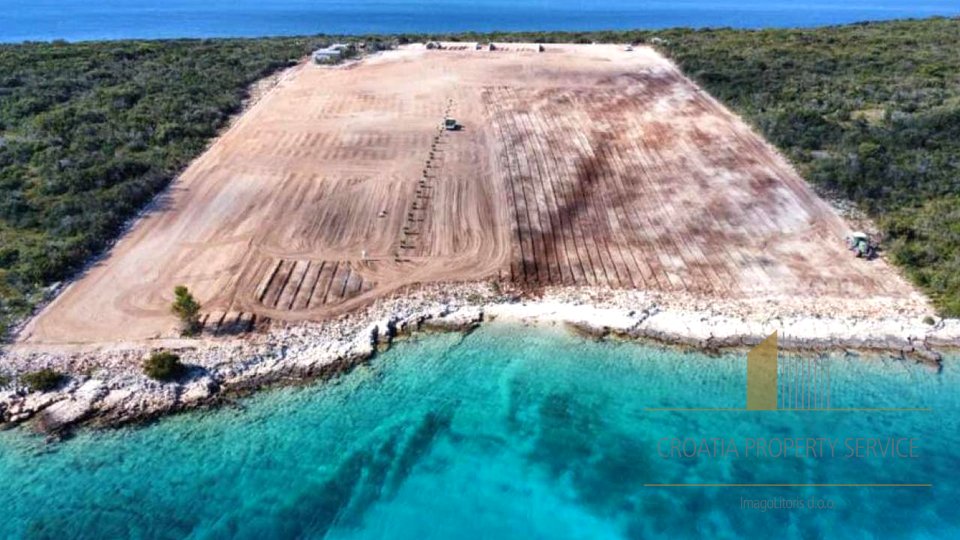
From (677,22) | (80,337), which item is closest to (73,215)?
(80,337)

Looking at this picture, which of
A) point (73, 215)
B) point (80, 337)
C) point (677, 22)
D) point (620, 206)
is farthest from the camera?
point (677, 22)

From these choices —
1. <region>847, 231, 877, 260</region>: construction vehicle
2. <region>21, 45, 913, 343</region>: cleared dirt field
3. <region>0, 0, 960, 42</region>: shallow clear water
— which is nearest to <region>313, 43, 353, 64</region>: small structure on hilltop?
<region>21, 45, 913, 343</region>: cleared dirt field

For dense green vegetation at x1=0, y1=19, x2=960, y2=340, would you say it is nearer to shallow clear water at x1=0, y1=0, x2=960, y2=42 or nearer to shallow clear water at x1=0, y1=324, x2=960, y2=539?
shallow clear water at x1=0, y1=324, x2=960, y2=539

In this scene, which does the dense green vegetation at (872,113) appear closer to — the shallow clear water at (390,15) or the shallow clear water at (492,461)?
the shallow clear water at (492,461)

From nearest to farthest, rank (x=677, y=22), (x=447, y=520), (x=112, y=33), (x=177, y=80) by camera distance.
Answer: (x=447, y=520) < (x=177, y=80) < (x=112, y=33) < (x=677, y=22)

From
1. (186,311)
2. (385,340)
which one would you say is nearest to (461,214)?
(385,340)

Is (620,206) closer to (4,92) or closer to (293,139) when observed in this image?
(293,139)

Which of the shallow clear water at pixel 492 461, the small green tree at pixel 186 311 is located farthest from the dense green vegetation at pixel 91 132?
the shallow clear water at pixel 492 461
